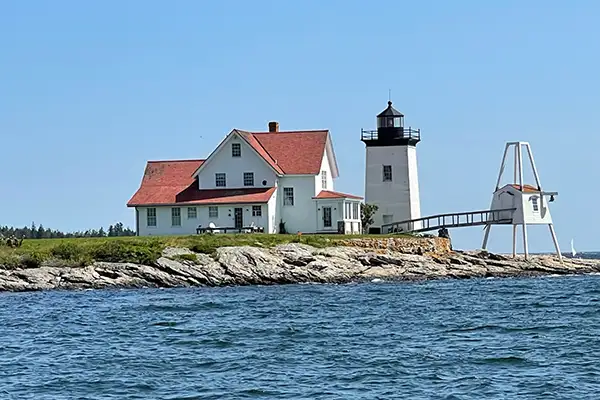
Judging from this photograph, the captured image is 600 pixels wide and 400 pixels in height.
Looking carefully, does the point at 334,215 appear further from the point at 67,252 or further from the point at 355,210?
the point at 67,252

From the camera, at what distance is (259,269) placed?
4850 cm

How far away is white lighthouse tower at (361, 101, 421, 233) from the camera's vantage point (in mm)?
64375

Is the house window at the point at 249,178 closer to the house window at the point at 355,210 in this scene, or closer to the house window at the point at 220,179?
the house window at the point at 220,179

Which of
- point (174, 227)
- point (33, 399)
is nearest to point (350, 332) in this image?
point (33, 399)

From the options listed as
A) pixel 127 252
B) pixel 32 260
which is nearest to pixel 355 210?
pixel 127 252

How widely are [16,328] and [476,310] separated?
13.8 m

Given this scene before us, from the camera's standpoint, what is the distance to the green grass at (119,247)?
157ft

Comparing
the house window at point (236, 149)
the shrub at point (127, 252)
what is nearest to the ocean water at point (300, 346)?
the shrub at point (127, 252)

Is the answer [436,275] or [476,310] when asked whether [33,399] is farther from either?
[436,275]

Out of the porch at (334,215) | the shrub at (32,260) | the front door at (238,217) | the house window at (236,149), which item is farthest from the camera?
the house window at (236,149)

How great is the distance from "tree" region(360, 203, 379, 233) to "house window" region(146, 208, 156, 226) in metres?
11.4

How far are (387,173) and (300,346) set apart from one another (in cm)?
3887

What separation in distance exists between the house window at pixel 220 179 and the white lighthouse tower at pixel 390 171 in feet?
28.0

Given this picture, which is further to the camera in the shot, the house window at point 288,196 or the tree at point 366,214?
the tree at point 366,214
